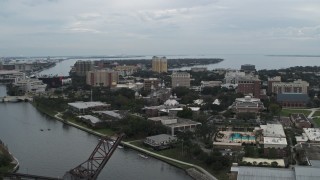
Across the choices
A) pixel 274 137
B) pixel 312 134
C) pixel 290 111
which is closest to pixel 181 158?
pixel 274 137

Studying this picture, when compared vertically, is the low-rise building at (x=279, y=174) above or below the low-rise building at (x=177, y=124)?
above

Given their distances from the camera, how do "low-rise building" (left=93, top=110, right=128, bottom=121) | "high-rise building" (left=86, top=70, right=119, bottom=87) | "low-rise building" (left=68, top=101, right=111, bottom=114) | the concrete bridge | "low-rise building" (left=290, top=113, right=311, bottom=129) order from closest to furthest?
1. "low-rise building" (left=290, top=113, right=311, bottom=129)
2. "low-rise building" (left=93, top=110, right=128, bottom=121)
3. "low-rise building" (left=68, top=101, right=111, bottom=114)
4. the concrete bridge
5. "high-rise building" (left=86, top=70, right=119, bottom=87)

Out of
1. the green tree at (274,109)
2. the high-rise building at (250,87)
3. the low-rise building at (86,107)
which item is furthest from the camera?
the high-rise building at (250,87)

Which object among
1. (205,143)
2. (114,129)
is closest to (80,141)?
(114,129)

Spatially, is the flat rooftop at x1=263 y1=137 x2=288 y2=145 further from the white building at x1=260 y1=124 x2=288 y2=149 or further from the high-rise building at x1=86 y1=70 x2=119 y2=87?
the high-rise building at x1=86 y1=70 x2=119 y2=87

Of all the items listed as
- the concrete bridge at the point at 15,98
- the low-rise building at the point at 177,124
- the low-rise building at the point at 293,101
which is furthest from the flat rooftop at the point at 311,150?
the concrete bridge at the point at 15,98

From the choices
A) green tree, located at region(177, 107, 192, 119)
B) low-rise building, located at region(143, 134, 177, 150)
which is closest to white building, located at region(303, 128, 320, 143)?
low-rise building, located at region(143, 134, 177, 150)

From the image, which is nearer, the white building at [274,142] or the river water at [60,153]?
the river water at [60,153]

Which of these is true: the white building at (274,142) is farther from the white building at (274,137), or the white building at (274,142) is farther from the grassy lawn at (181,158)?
the grassy lawn at (181,158)
